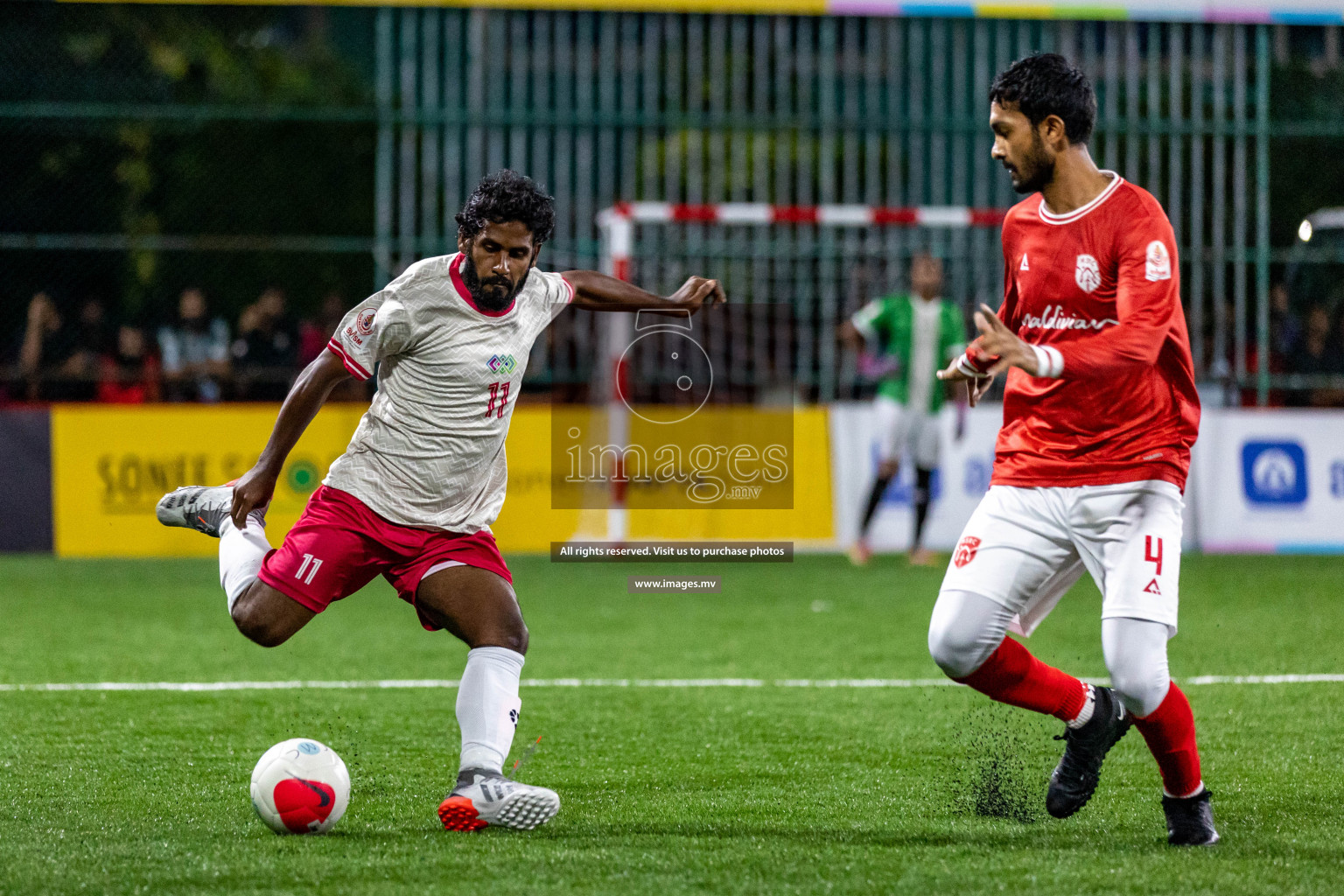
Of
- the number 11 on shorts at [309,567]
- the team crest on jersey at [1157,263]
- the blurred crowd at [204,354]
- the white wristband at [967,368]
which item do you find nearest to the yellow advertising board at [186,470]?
the blurred crowd at [204,354]

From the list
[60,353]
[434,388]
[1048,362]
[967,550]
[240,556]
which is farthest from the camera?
[60,353]

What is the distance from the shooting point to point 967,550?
15.0ft

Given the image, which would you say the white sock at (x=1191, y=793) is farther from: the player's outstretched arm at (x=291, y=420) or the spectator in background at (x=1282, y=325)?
the spectator in background at (x=1282, y=325)

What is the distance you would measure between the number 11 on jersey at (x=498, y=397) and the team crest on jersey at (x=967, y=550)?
137 cm

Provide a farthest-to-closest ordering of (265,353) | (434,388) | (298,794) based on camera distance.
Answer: (265,353)
(434,388)
(298,794)

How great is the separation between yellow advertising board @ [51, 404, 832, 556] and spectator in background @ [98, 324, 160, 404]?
1.45 ft

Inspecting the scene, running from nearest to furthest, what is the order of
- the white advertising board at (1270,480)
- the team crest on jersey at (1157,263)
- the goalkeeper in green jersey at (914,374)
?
the team crest on jersey at (1157,263), the goalkeeper in green jersey at (914,374), the white advertising board at (1270,480)

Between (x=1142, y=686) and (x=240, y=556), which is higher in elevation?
(x=240, y=556)

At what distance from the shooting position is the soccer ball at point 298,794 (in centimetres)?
446

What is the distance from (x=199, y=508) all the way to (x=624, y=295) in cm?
154

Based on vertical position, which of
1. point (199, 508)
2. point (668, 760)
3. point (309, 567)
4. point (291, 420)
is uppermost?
point (291, 420)

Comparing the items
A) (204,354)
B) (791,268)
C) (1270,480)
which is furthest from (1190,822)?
(204,354)

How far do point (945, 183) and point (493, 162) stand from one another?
394cm

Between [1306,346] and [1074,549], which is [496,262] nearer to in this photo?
[1074,549]
